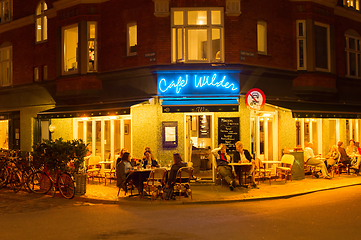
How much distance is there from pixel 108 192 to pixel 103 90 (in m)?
5.74

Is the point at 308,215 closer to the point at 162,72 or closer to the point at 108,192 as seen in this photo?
the point at 108,192

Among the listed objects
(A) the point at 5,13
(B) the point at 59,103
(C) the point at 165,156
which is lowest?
(C) the point at 165,156

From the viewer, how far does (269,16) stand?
16.4 m

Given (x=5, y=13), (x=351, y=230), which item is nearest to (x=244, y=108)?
(x=351, y=230)

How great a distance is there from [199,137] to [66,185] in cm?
545

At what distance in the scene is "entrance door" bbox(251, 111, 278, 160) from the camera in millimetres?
16312

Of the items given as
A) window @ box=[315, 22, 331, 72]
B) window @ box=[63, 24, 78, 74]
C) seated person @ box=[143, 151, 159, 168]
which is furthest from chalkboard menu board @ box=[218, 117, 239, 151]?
window @ box=[63, 24, 78, 74]

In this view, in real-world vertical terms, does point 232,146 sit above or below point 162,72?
below

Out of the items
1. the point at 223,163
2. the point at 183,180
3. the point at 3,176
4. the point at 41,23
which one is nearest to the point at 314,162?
the point at 223,163

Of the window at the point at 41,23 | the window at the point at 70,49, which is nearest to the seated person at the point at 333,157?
the window at the point at 70,49

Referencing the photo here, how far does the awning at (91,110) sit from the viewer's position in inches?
587

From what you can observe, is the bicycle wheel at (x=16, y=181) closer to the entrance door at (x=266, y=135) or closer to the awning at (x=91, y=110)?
the awning at (x=91, y=110)

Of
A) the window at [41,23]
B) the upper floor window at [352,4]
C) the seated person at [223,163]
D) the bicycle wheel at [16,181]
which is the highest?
the upper floor window at [352,4]

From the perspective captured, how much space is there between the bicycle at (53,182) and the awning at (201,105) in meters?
4.45
